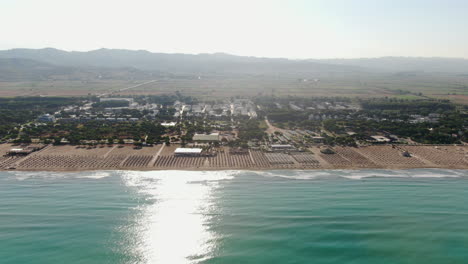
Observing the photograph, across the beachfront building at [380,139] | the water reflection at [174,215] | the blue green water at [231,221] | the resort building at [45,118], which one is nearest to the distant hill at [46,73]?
the resort building at [45,118]

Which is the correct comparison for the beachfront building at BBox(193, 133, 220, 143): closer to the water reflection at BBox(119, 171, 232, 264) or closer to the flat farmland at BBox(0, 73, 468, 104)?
the water reflection at BBox(119, 171, 232, 264)

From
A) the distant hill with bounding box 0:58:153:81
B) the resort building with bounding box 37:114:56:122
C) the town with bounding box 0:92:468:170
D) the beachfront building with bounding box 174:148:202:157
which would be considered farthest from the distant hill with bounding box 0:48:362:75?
the beachfront building with bounding box 174:148:202:157

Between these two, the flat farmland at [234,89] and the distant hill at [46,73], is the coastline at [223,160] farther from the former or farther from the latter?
the distant hill at [46,73]

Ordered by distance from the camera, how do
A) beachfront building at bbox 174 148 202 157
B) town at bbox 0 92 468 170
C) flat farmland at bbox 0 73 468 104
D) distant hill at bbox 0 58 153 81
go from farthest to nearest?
distant hill at bbox 0 58 153 81 → flat farmland at bbox 0 73 468 104 → beachfront building at bbox 174 148 202 157 → town at bbox 0 92 468 170

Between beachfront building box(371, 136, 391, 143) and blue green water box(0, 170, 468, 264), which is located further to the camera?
beachfront building box(371, 136, 391, 143)

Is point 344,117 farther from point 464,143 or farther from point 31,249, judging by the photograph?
point 31,249
